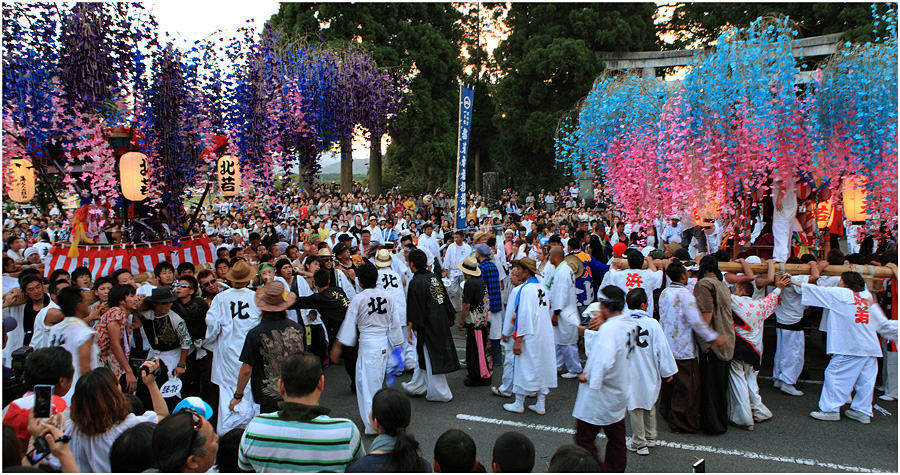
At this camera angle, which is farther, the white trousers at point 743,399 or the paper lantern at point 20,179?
the paper lantern at point 20,179

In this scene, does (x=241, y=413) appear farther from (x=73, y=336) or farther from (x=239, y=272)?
(x=73, y=336)

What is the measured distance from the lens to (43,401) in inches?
118

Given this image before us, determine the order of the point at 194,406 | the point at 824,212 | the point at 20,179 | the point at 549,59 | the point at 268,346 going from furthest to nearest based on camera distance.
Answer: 1. the point at 549,59
2. the point at 20,179
3. the point at 824,212
4. the point at 268,346
5. the point at 194,406

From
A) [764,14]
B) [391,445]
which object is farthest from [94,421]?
[764,14]

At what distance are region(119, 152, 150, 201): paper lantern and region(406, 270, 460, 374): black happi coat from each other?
432 centimetres

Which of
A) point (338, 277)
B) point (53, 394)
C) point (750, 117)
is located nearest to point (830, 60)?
point (750, 117)

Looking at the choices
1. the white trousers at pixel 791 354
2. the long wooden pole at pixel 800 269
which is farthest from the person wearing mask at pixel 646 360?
the white trousers at pixel 791 354

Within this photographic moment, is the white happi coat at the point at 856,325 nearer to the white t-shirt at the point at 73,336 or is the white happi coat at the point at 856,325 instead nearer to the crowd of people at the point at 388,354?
the crowd of people at the point at 388,354

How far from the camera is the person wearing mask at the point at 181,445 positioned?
8.38 feet

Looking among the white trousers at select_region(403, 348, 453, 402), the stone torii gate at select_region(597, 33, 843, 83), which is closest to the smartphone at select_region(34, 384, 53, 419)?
the white trousers at select_region(403, 348, 453, 402)

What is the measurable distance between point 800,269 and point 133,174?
8438 mm

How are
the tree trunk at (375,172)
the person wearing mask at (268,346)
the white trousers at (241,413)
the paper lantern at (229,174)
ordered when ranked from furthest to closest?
the tree trunk at (375,172) → the paper lantern at (229,174) → the white trousers at (241,413) → the person wearing mask at (268,346)

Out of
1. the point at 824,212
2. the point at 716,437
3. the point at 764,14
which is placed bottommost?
the point at 716,437

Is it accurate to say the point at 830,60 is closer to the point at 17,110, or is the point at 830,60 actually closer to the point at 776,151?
the point at 776,151
